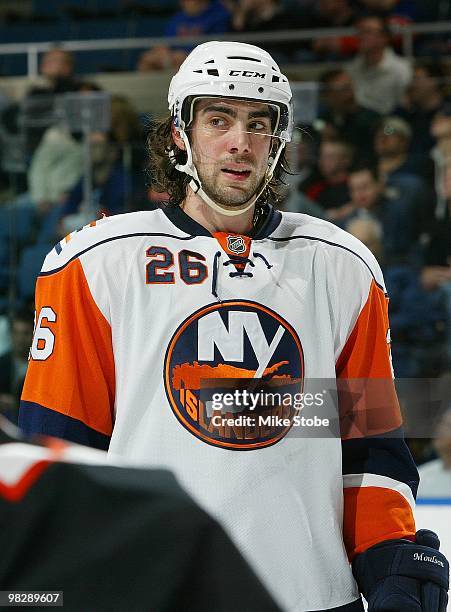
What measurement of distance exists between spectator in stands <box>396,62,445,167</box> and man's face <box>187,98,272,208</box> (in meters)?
1.77

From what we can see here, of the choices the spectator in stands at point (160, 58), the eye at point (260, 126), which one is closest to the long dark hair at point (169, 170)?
the eye at point (260, 126)

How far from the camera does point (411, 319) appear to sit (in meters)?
3.11

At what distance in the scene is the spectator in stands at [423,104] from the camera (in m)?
3.39

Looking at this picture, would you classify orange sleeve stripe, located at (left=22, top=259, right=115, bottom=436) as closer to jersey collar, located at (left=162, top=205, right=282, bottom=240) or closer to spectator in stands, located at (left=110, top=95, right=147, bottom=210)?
jersey collar, located at (left=162, top=205, right=282, bottom=240)

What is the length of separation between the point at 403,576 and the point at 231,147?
686mm

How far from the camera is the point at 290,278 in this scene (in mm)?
1603

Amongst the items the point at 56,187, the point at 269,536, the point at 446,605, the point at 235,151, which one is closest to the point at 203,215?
the point at 235,151

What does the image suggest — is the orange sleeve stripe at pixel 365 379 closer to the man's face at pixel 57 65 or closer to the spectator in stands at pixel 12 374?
the spectator in stands at pixel 12 374

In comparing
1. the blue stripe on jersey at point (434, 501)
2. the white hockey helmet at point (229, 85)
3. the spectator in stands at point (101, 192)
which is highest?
the white hockey helmet at point (229, 85)

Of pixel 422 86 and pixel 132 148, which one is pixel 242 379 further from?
pixel 422 86

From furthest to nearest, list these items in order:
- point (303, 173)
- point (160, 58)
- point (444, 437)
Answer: point (160, 58), point (303, 173), point (444, 437)

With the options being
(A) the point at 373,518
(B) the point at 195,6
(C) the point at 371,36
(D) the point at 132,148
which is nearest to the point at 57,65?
(D) the point at 132,148

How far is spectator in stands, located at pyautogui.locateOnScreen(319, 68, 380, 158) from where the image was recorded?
335 cm

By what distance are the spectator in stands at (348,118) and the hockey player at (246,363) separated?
169 cm
